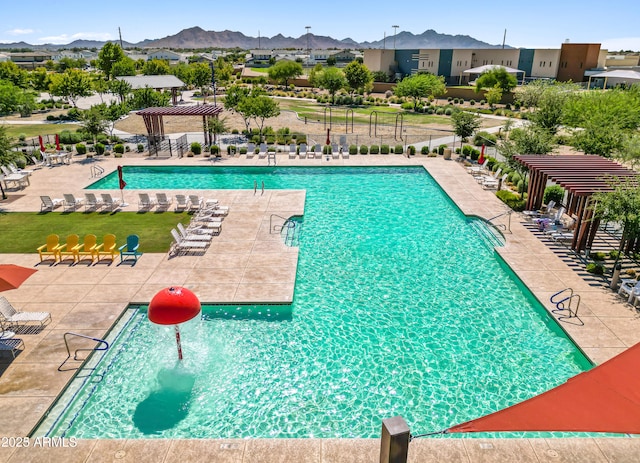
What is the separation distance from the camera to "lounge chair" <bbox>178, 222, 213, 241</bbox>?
1806cm

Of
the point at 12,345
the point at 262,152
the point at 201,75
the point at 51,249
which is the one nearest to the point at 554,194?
the point at 262,152

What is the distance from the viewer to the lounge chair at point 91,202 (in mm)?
22328

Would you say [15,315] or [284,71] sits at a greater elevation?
[284,71]

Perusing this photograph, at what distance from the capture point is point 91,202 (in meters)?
22.5

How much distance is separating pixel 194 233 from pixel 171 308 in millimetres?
8809

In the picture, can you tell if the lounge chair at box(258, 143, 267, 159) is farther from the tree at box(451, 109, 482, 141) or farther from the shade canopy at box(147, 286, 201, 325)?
the shade canopy at box(147, 286, 201, 325)

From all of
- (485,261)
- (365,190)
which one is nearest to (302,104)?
(365,190)

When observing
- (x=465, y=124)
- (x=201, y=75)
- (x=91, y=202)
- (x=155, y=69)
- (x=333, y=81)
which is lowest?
(x=91, y=202)

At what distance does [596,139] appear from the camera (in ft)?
83.6

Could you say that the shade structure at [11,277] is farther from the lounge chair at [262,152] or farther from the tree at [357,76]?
the tree at [357,76]

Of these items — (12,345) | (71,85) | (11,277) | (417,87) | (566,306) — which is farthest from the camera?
(417,87)

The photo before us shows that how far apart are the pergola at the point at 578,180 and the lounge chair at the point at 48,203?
73.8ft

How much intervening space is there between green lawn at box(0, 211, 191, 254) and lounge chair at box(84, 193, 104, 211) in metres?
0.61

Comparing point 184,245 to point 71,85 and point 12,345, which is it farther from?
point 71,85
